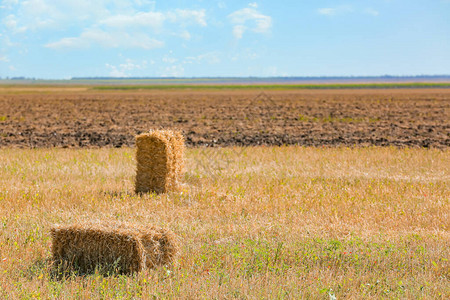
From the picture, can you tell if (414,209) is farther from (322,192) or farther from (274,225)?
(274,225)

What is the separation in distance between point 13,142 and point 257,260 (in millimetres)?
18209

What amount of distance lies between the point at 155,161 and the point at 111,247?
15.3 ft

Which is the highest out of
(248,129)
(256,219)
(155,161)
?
(155,161)

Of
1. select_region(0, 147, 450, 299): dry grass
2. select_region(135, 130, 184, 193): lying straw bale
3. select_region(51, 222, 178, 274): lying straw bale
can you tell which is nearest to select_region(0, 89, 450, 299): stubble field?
select_region(0, 147, 450, 299): dry grass

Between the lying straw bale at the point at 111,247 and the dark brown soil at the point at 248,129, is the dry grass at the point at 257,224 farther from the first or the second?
the dark brown soil at the point at 248,129

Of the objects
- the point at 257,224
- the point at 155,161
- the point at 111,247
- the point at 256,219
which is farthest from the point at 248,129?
the point at 111,247

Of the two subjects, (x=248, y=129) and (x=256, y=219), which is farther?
(x=248, y=129)

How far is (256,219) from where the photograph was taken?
9.11 meters

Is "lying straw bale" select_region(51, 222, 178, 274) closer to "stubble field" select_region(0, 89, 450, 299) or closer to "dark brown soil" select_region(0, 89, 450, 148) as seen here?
"stubble field" select_region(0, 89, 450, 299)

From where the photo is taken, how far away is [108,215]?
9.06 metres

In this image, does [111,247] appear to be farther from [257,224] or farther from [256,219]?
[256,219]

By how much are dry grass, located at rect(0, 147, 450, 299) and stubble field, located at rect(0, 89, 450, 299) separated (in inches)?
1.1

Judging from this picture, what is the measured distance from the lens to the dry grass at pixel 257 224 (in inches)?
241

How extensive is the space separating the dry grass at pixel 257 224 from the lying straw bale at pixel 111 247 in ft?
0.67
